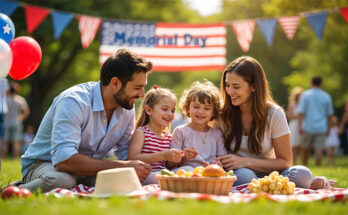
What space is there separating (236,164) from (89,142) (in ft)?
4.36

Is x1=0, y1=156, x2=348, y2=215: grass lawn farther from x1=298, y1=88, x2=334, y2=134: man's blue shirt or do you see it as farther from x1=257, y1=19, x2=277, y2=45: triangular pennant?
x1=298, y1=88, x2=334, y2=134: man's blue shirt

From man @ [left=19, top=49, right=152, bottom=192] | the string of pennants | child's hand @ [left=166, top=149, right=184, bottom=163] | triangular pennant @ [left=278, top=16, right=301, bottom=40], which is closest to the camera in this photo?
man @ [left=19, top=49, right=152, bottom=192]

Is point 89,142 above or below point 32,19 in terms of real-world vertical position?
below

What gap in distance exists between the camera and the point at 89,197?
313cm

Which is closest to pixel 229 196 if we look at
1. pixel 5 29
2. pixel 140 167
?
pixel 140 167

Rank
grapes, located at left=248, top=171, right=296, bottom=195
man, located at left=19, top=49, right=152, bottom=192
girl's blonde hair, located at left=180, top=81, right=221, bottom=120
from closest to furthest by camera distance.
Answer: grapes, located at left=248, top=171, right=296, bottom=195, man, located at left=19, top=49, right=152, bottom=192, girl's blonde hair, located at left=180, top=81, right=221, bottom=120

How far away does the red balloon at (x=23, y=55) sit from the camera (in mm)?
4441

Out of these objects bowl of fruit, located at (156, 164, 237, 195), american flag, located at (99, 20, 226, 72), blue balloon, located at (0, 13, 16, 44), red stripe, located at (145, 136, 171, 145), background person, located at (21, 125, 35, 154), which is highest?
american flag, located at (99, 20, 226, 72)

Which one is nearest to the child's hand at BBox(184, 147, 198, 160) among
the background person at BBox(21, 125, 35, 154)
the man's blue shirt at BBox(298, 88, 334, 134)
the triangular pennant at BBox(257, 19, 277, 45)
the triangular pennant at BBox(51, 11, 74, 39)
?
the triangular pennant at BBox(257, 19, 277, 45)

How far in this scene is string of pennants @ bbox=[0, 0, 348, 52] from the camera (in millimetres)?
7844

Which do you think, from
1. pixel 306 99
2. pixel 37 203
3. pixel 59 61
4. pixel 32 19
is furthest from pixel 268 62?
pixel 37 203

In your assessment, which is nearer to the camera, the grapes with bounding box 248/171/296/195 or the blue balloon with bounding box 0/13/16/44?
the grapes with bounding box 248/171/296/195

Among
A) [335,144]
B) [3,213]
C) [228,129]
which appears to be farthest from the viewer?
[335,144]

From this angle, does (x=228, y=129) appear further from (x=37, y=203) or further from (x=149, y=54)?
(x=149, y=54)
